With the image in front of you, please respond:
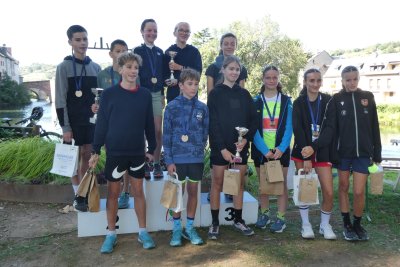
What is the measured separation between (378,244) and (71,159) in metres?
3.46

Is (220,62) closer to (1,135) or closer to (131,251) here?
(131,251)

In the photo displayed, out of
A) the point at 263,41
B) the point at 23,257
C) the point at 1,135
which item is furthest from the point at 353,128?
the point at 263,41

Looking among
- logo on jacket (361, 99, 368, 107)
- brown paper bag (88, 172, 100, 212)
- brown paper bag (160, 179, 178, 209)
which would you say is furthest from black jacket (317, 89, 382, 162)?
brown paper bag (88, 172, 100, 212)

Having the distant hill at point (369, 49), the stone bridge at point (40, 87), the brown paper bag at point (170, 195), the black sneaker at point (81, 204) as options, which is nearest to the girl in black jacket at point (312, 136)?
the brown paper bag at point (170, 195)

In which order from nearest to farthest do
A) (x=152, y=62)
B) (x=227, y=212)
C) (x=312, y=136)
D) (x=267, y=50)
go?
(x=312, y=136), (x=227, y=212), (x=152, y=62), (x=267, y=50)

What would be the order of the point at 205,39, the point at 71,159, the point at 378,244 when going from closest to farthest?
the point at 378,244 → the point at 71,159 → the point at 205,39

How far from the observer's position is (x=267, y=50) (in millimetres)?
37312

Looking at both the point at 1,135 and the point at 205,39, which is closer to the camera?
the point at 1,135

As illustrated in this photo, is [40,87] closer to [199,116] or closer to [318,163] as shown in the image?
[199,116]

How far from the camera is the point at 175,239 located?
3791 millimetres

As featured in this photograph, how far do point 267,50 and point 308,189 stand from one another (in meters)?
35.2

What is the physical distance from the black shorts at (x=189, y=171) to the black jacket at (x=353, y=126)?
1.29 meters

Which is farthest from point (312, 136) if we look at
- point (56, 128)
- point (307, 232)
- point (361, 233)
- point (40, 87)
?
point (40, 87)

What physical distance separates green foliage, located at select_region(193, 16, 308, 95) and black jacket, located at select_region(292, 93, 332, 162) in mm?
31712
